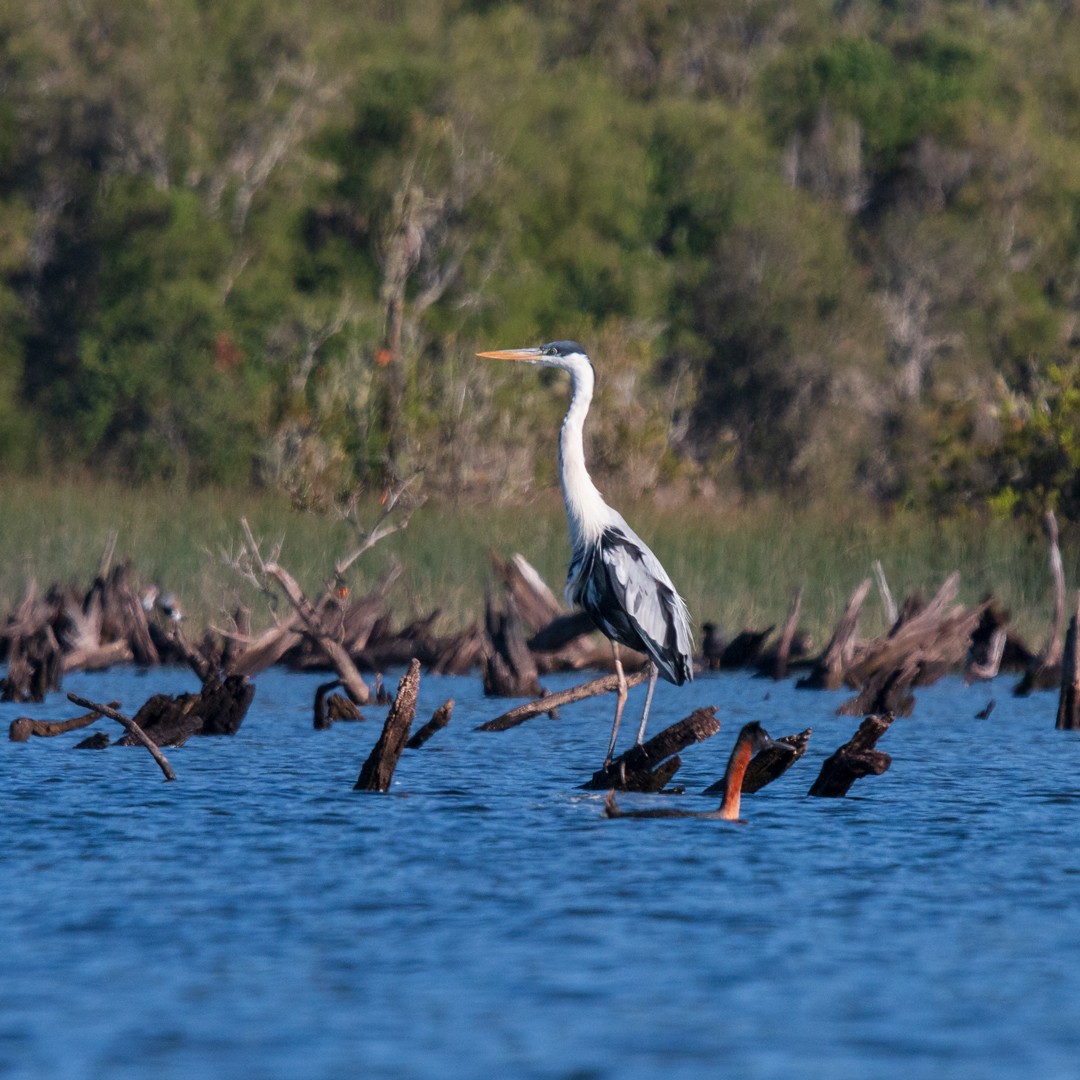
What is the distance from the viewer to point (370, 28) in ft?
177

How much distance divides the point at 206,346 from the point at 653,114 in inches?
663

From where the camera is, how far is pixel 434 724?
1184 cm

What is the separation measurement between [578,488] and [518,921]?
5130mm

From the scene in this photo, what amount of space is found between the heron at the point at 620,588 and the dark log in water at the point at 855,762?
3.76ft

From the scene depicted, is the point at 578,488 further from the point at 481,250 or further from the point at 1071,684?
the point at 481,250

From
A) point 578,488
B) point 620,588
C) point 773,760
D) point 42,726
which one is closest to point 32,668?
point 42,726

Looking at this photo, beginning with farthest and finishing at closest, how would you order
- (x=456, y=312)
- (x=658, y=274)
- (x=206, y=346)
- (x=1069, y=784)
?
(x=658, y=274), (x=456, y=312), (x=206, y=346), (x=1069, y=784)

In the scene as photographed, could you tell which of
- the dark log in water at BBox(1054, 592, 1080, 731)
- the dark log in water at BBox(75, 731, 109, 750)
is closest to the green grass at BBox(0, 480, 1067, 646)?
the dark log in water at BBox(1054, 592, 1080, 731)

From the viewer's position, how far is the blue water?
6449mm

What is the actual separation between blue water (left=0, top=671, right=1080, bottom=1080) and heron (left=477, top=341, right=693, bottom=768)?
76 cm

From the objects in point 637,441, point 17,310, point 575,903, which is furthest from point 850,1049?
point 17,310

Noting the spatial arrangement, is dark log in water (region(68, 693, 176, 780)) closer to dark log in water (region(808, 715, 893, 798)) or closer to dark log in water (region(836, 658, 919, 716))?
dark log in water (region(808, 715, 893, 798))

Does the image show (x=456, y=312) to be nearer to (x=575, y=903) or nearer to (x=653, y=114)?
(x=653, y=114)

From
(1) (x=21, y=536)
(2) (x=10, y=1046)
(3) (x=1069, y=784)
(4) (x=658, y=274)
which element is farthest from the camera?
(4) (x=658, y=274)
